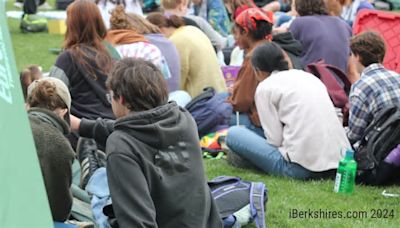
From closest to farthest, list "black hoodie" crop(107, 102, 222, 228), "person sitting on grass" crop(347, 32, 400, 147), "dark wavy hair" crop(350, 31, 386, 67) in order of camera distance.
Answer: "black hoodie" crop(107, 102, 222, 228) → "person sitting on grass" crop(347, 32, 400, 147) → "dark wavy hair" crop(350, 31, 386, 67)

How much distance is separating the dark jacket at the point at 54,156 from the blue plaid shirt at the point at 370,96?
2.81 metres

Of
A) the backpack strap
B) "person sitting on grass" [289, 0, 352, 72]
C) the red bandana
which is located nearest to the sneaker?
the backpack strap

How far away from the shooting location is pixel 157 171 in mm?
3953

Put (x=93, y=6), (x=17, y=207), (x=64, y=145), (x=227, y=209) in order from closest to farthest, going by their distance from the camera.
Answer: (x=17, y=207) → (x=64, y=145) → (x=227, y=209) → (x=93, y=6)

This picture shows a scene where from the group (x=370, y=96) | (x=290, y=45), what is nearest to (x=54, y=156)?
(x=370, y=96)

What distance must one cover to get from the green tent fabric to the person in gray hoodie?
1.35 m

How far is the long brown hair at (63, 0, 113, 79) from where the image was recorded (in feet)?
19.9

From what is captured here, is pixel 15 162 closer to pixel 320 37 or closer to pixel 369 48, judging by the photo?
pixel 369 48

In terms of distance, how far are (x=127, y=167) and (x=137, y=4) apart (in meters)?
7.07

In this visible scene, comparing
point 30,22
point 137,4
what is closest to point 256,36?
point 137,4

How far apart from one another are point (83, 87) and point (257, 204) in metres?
1.69

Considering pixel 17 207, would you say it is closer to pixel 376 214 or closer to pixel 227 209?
pixel 227 209

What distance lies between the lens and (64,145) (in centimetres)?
420

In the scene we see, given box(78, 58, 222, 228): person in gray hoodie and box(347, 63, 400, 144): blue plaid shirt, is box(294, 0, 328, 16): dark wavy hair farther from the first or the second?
box(78, 58, 222, 228): person in gray hoodie
